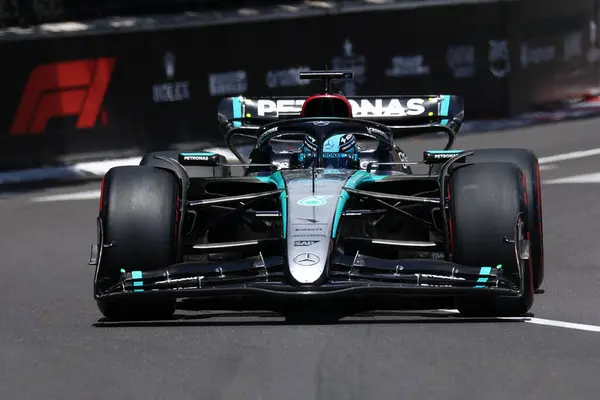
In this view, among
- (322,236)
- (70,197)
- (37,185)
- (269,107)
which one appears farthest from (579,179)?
(322,236)

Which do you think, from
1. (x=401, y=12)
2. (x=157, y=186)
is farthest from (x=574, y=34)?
(x=157, y=186)

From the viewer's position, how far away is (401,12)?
2295 centimetres

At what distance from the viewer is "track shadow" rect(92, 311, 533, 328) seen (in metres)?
9.92

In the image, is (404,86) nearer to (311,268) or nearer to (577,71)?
(577,71)

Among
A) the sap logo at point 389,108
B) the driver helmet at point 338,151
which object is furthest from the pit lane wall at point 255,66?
the driver helmet at point 338,151

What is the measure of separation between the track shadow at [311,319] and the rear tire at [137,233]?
0.10m

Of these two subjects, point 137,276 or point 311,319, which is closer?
point 137,276

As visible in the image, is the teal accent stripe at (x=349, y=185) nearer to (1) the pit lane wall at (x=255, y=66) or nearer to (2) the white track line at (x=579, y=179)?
(2) the white track line at (x=579, y=179)

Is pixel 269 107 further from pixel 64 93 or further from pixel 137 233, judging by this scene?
pixel 64 93

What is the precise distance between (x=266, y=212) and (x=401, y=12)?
12504mm

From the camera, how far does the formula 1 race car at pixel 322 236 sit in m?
9.71

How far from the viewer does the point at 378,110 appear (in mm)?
14312

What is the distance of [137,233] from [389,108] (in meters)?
4.76

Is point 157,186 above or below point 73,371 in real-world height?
above
